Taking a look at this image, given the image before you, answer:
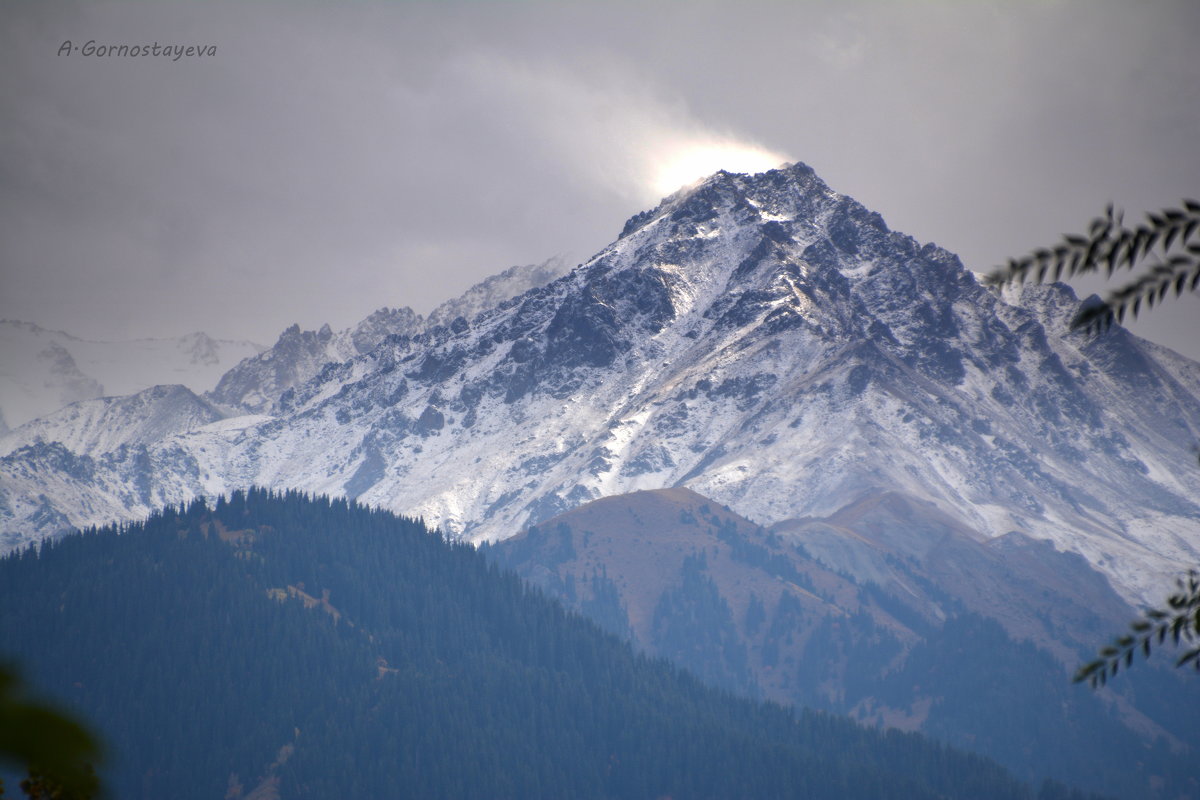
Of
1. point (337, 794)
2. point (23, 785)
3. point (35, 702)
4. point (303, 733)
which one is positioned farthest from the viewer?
point (303, 733)

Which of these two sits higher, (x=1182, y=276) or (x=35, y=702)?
(x=1182, y=276)

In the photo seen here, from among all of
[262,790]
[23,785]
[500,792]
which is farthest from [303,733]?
[23,785]

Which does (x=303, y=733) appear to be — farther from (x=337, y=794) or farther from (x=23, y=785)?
(x=23, y=785)

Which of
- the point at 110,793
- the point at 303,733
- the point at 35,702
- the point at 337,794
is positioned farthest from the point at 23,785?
the point at 303,733

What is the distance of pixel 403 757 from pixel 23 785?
188m

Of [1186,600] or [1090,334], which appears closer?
[1090,334]

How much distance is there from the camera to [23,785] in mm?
15656

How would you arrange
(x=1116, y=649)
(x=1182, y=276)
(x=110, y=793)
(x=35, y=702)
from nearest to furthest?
(x=35, y=702) < (x=110, y=793) < (x=1182, y=276) < (x=1116, y=649)

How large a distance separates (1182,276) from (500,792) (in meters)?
191

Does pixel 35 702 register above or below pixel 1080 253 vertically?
below

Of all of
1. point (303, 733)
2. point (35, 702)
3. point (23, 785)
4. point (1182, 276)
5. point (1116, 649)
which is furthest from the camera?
point (303, 733)

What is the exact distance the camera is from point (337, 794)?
18262 centimetres

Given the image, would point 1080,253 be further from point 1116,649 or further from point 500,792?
point 500,792

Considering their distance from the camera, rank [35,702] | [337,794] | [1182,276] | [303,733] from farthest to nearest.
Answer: [303,733], [337,794], [1182,276], [35,702]
